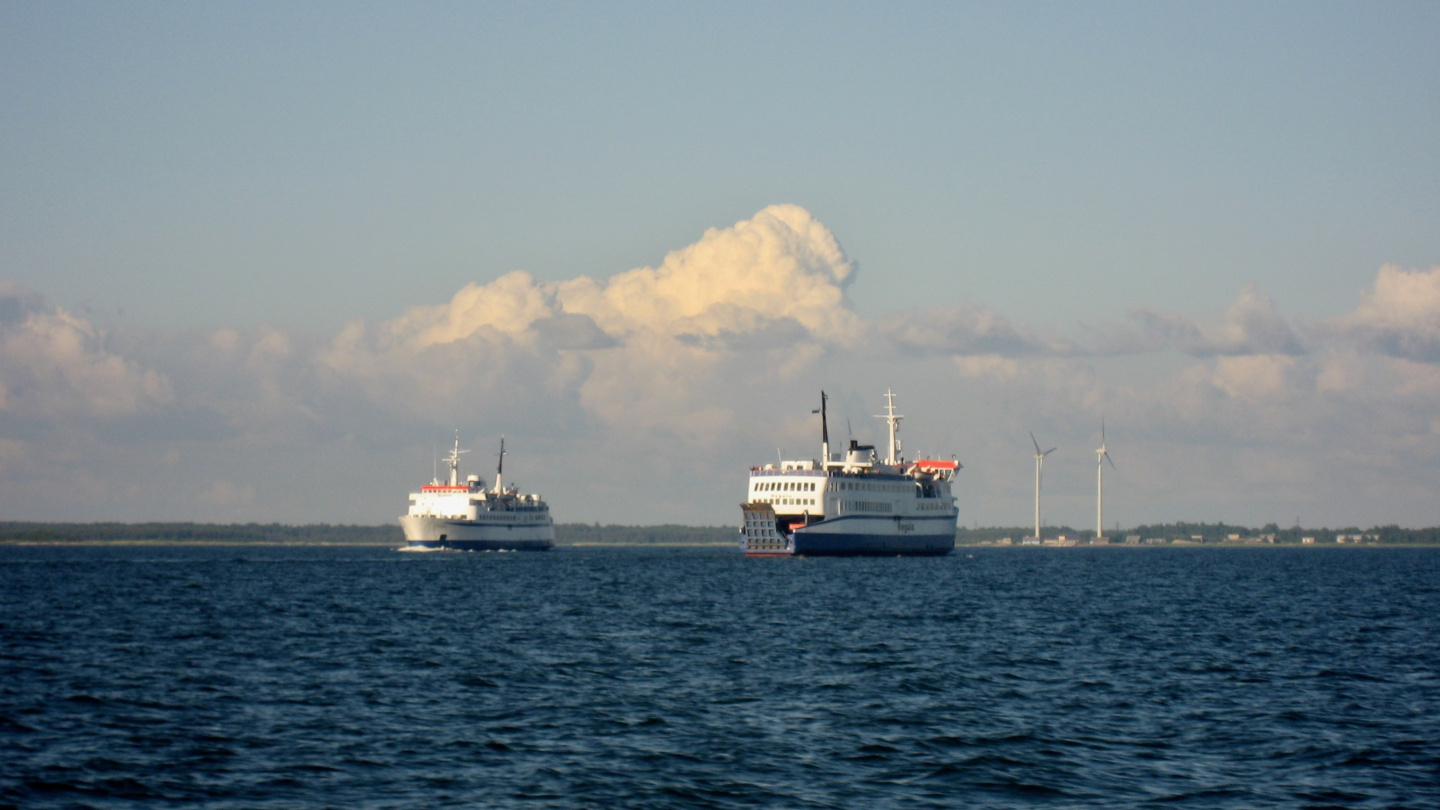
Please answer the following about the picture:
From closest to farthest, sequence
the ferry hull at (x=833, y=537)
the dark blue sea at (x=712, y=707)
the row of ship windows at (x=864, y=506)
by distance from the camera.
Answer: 1. the dark blue sea at (x=712, y=707)
2. the ferry hull at (x=833, y=537)
3. the row of ship windows at (x=864, y=506)

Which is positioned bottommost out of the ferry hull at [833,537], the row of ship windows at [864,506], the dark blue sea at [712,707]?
the dark blue sea at [712,707]

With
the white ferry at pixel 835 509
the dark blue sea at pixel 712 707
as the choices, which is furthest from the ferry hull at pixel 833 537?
the dark blue sea at pixel 712 707

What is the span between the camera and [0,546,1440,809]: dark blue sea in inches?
958

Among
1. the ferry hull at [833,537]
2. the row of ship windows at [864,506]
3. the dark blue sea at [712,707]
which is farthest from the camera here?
the row of ship windows at [864,506]

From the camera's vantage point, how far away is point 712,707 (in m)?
33.7

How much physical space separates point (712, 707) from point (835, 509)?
10442 centimetres

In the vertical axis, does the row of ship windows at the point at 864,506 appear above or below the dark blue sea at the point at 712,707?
above

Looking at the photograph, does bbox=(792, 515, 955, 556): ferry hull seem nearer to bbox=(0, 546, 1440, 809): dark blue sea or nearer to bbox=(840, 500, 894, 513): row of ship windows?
bbox=(840, 500, 894, 513): row of ship windows

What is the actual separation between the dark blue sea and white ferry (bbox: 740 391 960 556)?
217 feet

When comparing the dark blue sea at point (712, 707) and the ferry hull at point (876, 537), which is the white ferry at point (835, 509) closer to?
the ferry hull at point (876, 537)

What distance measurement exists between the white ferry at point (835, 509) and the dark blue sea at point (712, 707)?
6629 centimetres

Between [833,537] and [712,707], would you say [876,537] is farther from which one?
[712,707]

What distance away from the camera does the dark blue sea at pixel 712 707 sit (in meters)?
24.3

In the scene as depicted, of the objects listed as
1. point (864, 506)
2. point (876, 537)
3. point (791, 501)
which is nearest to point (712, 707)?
point (791, 501)
